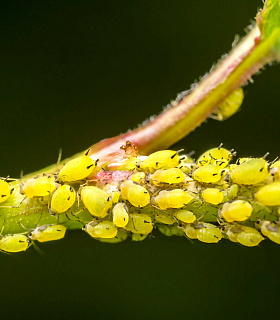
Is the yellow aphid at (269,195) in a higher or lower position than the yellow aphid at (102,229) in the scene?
lower

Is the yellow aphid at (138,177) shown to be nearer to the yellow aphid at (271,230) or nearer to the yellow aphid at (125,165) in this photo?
the yellow aphid at (125,165)

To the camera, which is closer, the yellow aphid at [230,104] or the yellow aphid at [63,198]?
the yellow aphid at [63,198]

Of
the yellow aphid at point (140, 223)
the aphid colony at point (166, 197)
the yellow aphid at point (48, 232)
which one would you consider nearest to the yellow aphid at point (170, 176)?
the aphid colony at point (166, 197)

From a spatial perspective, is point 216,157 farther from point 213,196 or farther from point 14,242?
point 14,242

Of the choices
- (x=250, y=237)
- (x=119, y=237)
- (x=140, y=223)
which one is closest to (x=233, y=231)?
(x=250, y=237)

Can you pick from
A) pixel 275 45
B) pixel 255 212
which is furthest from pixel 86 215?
pixel 275 45

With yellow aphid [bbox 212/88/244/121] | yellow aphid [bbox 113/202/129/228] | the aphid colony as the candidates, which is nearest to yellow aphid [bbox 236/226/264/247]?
the aphid colony
